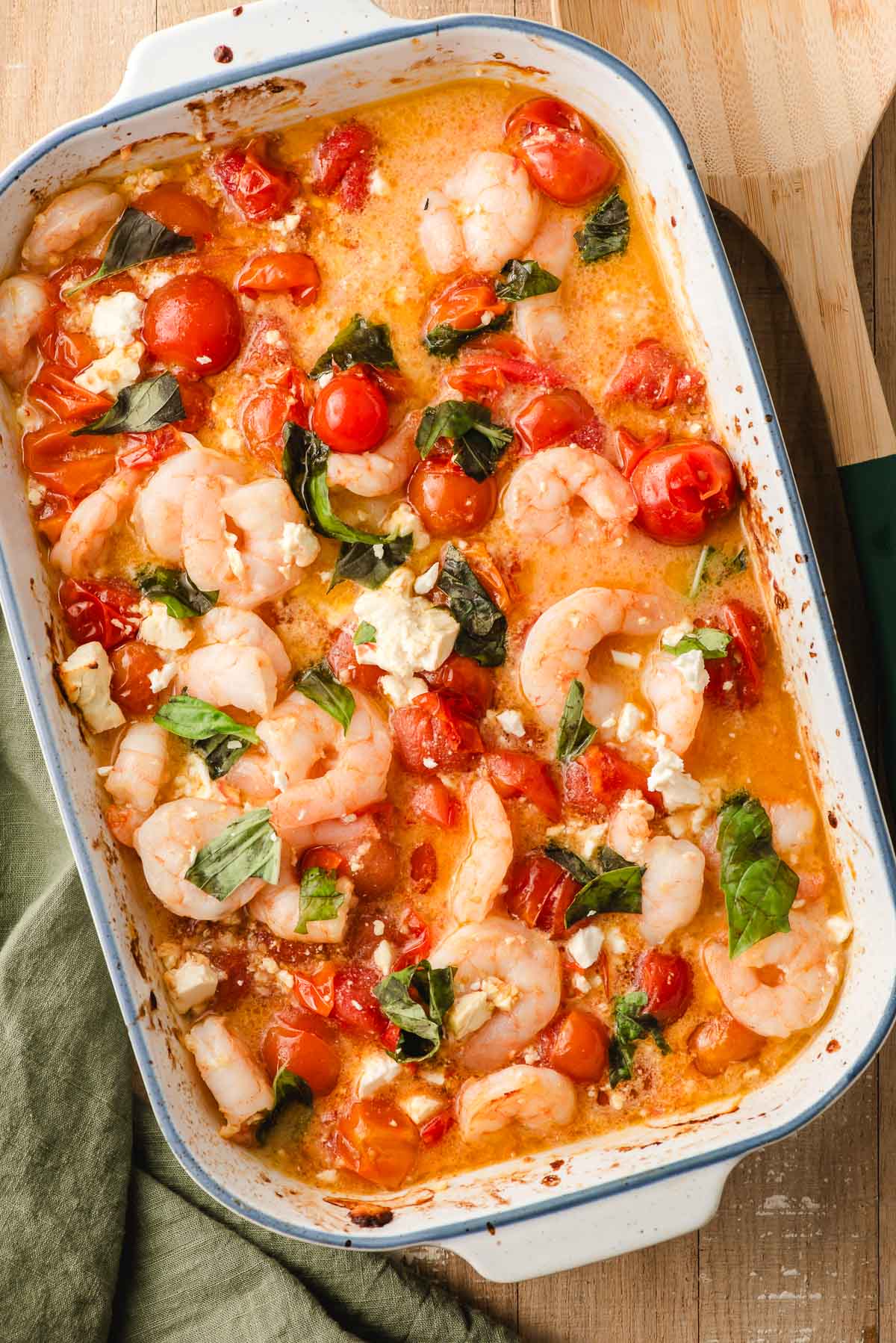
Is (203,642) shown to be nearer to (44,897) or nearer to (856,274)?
(44,897)

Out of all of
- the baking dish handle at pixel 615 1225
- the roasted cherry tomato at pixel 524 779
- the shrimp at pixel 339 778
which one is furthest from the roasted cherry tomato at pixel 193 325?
the baking dish handle at pixel 615 1225

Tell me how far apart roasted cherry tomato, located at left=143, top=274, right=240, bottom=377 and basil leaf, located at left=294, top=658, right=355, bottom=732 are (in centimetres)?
84

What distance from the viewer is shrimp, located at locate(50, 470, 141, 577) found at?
286 centimetres

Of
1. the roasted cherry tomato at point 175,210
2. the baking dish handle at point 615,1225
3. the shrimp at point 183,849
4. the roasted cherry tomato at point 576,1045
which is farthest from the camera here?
the roasted cherry tomato at point 175,210

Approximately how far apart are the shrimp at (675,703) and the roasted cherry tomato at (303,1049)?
3.75 feet

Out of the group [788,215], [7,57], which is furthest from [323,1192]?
[7,57]

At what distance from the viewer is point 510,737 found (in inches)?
115

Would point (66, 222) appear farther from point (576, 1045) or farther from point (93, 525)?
point (576, 1045)

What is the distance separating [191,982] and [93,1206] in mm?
718

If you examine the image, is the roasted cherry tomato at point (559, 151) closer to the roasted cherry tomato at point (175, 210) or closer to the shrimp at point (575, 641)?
the roasted cherry tomato at point (175, 210)

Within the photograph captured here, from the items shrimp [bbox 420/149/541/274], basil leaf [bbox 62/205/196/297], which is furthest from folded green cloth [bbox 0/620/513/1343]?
shrimp [bbox 420/149/541/274]

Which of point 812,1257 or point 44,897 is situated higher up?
point 44,897

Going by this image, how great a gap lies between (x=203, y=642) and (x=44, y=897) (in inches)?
32.6

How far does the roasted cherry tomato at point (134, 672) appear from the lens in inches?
114
